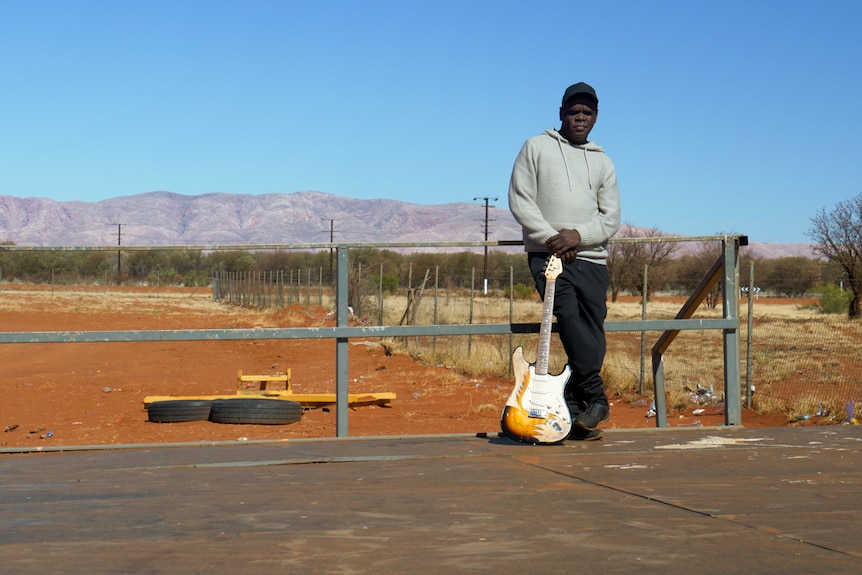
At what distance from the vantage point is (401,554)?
8.30 feet

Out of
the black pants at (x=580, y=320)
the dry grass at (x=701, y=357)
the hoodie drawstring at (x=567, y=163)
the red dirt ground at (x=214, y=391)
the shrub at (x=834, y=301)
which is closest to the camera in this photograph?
the black pants at (x=580, y=320)

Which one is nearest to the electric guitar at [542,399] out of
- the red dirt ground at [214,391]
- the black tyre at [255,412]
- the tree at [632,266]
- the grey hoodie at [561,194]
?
the grey hoodie at [561,194]

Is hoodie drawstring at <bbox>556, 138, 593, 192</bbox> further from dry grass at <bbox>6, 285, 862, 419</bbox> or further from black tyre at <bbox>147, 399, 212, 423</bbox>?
black tyre at <bbox>147, 399, 212, 423</bbox>

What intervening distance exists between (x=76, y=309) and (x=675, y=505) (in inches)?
1726

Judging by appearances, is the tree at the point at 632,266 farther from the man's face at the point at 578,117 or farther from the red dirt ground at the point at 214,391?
the man's face at the point at 578,117

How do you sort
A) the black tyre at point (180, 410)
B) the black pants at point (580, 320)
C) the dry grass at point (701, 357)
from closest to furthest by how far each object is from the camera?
1. the black pants at point (580, 320)
2. the black tyre at point (180, 410)
3. the dry grass at point (701, 357)

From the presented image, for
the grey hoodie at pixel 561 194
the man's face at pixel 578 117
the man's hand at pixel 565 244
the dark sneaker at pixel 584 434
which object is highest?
the man's face at pixel 578 117

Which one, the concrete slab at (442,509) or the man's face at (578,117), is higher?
the man's face at (578,117)

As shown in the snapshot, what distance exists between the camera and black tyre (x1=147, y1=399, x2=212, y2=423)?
1111 centimetres

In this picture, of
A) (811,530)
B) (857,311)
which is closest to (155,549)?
(811,530)

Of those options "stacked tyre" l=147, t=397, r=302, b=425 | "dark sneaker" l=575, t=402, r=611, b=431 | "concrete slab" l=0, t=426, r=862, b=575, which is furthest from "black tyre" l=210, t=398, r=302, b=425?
"dark sneaker" l=575, t=402, r=611, b=431

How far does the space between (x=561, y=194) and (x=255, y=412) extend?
647 centimetres

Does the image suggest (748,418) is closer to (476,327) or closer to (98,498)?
(476,327)

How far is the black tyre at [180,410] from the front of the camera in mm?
11109
